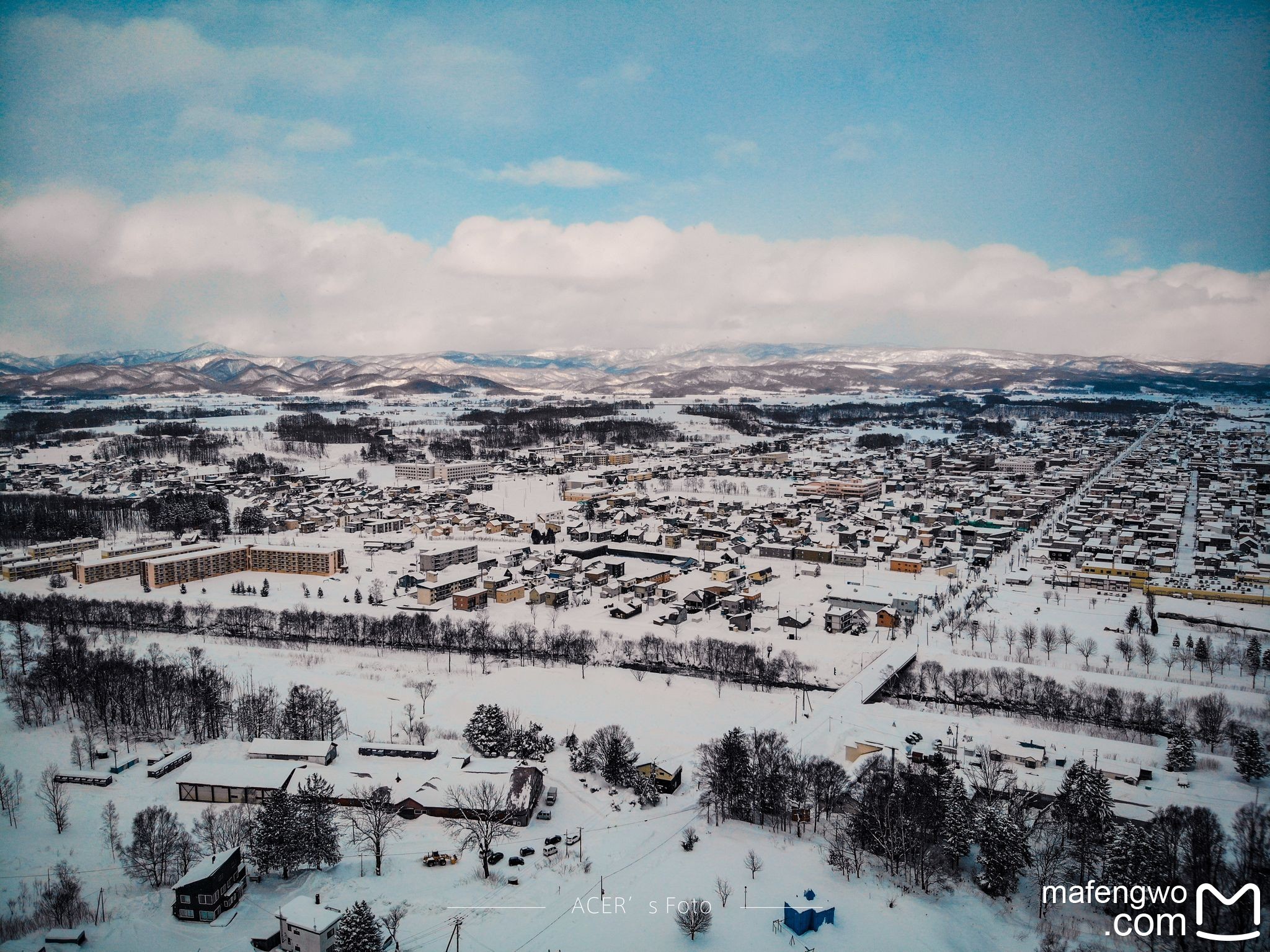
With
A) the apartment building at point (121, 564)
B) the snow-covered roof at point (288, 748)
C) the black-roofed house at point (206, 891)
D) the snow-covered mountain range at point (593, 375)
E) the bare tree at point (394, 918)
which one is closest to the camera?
the bare tree at point (394, 918)

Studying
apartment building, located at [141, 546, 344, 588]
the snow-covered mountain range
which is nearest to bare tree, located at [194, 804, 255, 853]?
apartment building, located at [141, 546, 344, 588]

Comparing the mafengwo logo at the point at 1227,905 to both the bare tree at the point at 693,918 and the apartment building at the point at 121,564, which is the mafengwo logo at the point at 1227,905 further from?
the apartment building at the point at 121,564

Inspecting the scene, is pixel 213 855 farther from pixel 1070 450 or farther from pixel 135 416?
pixel 135 416

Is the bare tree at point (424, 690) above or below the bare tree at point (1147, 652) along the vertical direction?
below

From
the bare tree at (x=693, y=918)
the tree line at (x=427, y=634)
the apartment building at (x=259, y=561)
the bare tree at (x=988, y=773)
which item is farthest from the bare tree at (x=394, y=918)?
the apartment building at (x=259, y=561)

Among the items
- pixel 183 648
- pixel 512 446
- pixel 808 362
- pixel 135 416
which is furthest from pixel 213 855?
pixel 808 362

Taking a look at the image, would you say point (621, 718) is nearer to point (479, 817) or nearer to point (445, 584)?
point (479, 817)

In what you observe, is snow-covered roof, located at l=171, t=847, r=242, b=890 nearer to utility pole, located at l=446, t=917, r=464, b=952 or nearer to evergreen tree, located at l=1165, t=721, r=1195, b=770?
utility pole, located at l=446, t=917, r=464, b=952
